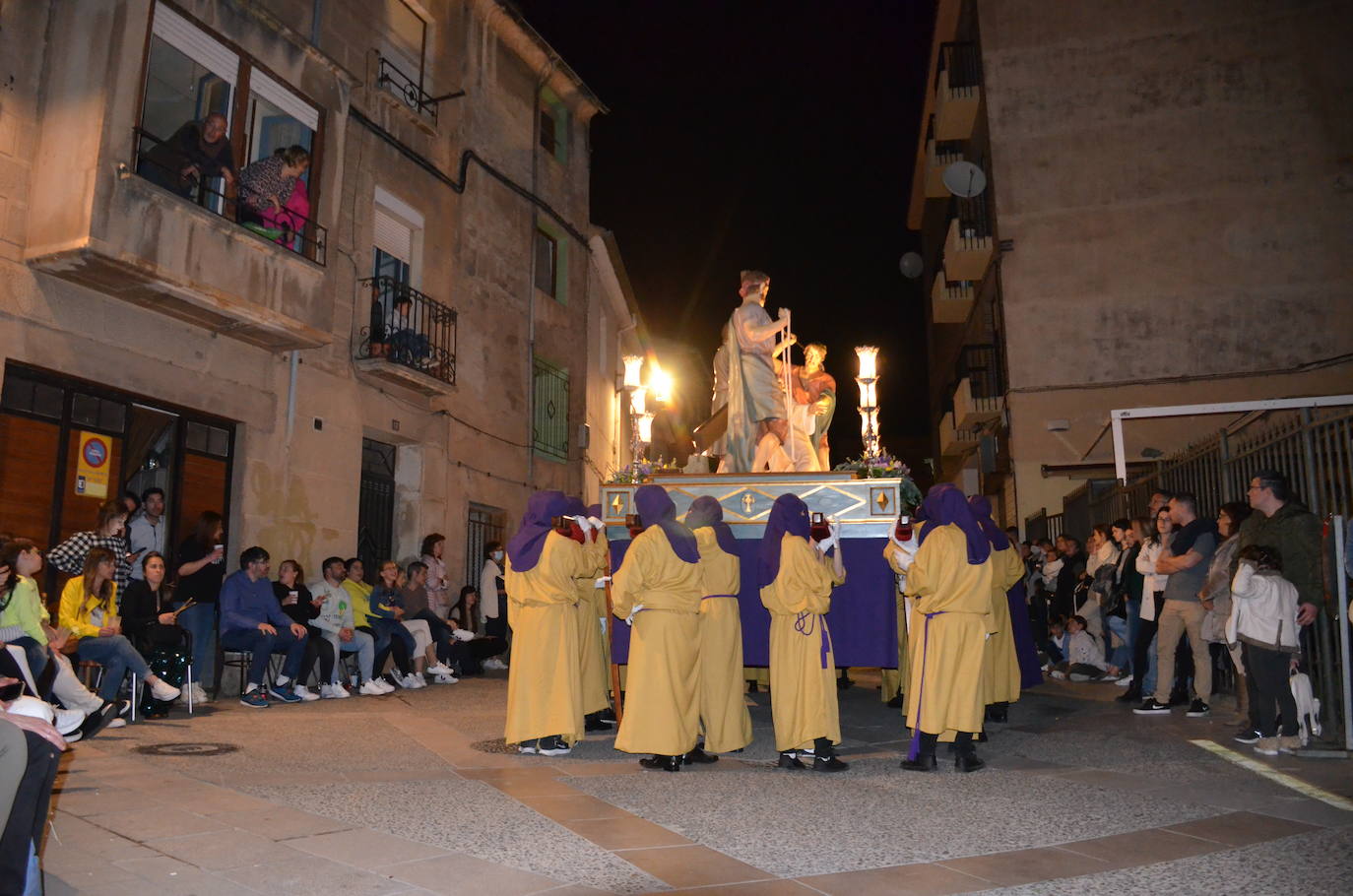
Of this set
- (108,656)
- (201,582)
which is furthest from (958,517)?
(201,582)

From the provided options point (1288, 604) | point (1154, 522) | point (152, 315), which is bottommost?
point (1288, 604)

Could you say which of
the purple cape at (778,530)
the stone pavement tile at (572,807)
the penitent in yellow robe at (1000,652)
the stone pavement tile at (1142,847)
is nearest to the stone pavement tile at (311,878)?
the stone pavement tile at (572,807)

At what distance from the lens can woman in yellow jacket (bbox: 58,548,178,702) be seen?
8.30m

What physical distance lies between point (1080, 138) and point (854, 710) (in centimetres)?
1405

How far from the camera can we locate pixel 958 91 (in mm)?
21703

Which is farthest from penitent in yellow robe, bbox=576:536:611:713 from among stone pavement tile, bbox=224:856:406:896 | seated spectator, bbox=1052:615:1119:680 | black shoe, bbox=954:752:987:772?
seated spectator, bbox=1052:615:1119:680

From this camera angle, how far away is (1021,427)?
1906cm

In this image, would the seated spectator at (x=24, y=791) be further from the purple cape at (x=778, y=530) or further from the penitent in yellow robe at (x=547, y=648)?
the purple cape at (x=778, y=530)

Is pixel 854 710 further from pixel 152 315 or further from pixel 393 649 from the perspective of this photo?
pixel 152 315

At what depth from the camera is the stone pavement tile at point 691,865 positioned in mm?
4285

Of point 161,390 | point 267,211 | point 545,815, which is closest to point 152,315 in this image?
point 161,390

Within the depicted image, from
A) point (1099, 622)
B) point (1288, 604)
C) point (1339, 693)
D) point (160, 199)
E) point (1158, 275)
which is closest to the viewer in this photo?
point (1288, 604)

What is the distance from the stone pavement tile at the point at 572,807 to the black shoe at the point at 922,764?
229cm

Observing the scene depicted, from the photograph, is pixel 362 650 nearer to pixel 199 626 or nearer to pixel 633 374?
pixel 199 626
